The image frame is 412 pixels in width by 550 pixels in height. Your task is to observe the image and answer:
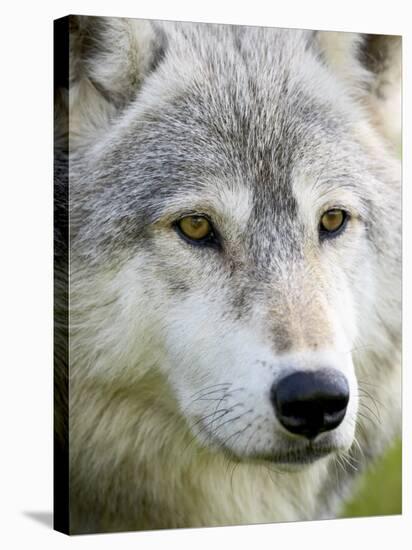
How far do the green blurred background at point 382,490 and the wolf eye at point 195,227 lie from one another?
1.69 meters

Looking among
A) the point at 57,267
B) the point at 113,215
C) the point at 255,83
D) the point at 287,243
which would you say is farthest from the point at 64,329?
the point at 255,83

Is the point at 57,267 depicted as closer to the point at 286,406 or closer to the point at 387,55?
the point at 286,406

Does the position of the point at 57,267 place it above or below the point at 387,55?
below

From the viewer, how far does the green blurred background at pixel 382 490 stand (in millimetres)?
5062

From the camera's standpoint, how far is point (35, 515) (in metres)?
4.73

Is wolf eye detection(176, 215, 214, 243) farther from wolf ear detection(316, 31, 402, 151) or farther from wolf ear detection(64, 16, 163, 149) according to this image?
wolf ear detection(316, 31, 402, 151)

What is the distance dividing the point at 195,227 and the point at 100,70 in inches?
31.9

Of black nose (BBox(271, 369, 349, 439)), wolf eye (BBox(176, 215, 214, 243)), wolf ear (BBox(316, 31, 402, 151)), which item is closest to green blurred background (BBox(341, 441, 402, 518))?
black nose (BBox(271, 369, 349, 439))

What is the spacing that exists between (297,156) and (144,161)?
65cm

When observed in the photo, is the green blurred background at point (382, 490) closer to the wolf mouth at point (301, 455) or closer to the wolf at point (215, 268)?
the wolf at point (215, 268)

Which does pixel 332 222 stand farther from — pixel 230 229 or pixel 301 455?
pixel 301 455

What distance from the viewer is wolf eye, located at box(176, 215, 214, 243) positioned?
4031 mm

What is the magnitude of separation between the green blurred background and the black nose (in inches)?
50.1

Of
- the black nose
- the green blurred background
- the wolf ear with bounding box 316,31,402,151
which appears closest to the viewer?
the black nose
